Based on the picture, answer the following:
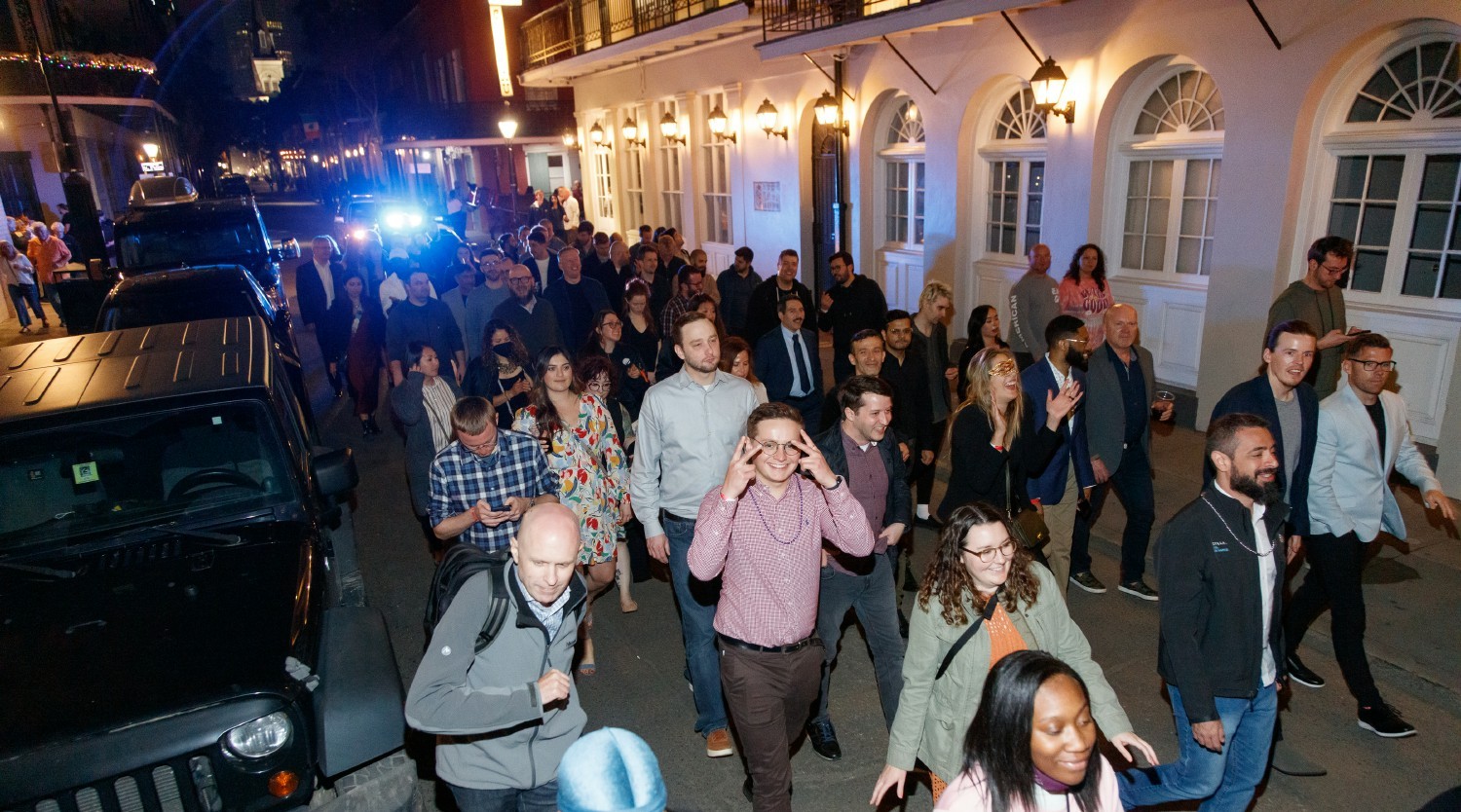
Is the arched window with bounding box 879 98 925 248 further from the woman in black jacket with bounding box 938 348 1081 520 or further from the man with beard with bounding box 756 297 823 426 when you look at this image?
the woman in black jacket with bounding box 938 348 1081 520

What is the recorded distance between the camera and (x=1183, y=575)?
3.34 metres

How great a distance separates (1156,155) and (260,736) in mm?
10038

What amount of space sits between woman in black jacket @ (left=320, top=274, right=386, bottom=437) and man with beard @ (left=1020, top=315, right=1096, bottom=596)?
7883 mm

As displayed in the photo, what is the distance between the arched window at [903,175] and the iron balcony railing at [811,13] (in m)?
1.53

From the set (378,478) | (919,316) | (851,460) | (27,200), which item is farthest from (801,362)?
(27,200)

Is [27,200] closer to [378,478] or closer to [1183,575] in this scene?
[378,478]

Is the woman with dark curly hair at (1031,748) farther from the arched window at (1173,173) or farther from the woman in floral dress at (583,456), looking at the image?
the arched window at (1173,173)

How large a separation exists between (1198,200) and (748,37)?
8.97 m

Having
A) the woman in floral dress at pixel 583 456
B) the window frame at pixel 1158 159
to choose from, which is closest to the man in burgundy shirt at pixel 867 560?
the woman in floral dress at pixel 583 456

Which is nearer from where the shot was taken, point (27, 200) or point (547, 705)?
point (547, 705)

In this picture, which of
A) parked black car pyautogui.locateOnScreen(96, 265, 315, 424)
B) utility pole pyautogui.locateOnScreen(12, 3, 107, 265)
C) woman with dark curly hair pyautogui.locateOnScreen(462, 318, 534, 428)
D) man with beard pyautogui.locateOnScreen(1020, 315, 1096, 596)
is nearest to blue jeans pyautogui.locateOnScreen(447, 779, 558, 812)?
man with beard pyautogui.locateOnScreen(1020, 315, 1096, 596)

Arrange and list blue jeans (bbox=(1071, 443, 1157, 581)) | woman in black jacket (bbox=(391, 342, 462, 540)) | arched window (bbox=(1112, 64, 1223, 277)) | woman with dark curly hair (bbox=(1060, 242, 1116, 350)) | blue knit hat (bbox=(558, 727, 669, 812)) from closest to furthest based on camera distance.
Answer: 1. blue knit hat (bbox=(558, 727, 669, 812))
2. blue jeans (bbox=(1071, 443, 1157, 581))
3. woman in black jacket (bbox=(391, 342, 462, 540))
4. woman with dark curly hair (bbox=(1060, 242, 1116, 350))
5. arched window (bbox=(1112, 64, 1223, 277))

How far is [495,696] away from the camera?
108 inches

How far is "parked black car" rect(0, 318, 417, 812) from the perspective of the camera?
293 cm
